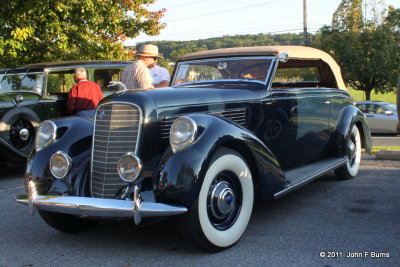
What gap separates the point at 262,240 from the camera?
3.68 m

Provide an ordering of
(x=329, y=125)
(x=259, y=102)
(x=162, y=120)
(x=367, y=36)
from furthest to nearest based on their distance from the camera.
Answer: (x=367, y=36)
(x=329, y=125)
(x=259, y=102)
(x=162, y=120)

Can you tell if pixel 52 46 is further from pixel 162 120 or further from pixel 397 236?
pixel 397 236

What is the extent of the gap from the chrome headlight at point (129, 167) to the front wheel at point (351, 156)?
11.2 feet

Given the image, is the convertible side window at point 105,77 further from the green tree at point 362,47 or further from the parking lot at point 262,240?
the green tree at point 362,47

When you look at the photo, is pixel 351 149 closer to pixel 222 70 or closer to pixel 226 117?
pixel 222 70

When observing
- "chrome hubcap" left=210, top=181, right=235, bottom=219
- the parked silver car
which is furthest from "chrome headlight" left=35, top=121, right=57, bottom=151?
the parked silver car

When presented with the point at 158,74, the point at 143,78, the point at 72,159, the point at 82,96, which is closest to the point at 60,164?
the point at 72,159

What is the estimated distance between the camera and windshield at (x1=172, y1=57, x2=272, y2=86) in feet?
15.6

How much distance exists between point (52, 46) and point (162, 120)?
9.00 meters

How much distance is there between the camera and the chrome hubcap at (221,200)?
345 cm

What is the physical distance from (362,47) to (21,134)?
84.5 ft

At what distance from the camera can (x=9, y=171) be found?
7.96 m

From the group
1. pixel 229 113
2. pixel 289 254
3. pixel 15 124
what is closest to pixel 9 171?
pixel 15 124

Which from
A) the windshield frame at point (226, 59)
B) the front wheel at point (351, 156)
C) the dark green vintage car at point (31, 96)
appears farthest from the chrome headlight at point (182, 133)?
the dark green vintage car at point (31, 96)
